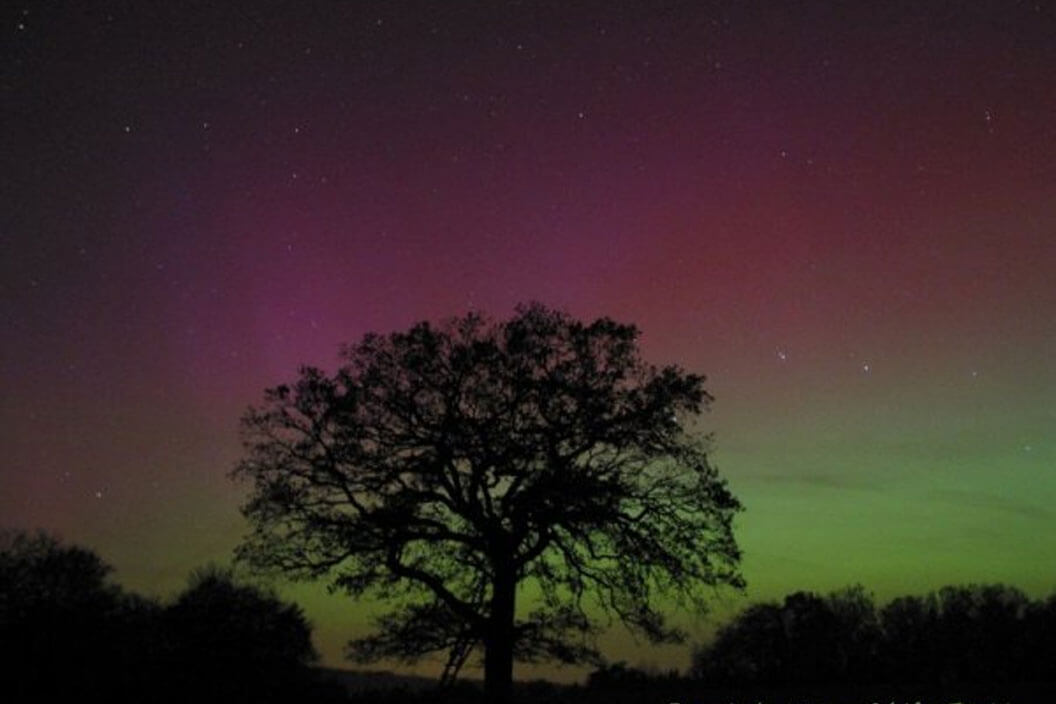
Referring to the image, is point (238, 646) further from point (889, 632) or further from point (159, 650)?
point (889, 632)

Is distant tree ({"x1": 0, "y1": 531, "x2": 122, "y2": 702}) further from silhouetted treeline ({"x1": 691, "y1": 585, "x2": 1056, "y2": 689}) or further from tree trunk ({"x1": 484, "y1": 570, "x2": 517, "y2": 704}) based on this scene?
silhouetted treeline ({"x1": 691, "y1": 585, "x2": 1056, "y2": 689})

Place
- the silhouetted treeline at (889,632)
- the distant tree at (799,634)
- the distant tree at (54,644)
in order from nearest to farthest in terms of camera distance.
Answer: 1. the distant tree at (54,644)
2. the silhouetted treeline at (889,632)
3. the distant tree at (799,634)

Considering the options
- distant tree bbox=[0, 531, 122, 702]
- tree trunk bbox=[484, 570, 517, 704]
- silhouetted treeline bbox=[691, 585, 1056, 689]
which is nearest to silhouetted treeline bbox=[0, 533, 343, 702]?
distant tree bbox=[0, 531, 122, 702]

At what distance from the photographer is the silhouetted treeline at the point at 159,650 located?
2248cm

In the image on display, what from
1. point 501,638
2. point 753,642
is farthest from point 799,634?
point 501,638

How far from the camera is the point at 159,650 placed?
2523 cm

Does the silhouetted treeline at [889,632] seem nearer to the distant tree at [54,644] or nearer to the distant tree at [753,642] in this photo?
the distant tree at [753,642]

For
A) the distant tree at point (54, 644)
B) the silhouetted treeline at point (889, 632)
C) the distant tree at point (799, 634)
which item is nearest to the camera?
the distant tree at point (54, 644)

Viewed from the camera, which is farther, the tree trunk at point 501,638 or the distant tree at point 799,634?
the distant tree at point 799,634

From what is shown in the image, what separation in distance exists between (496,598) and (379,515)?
3.89 metres

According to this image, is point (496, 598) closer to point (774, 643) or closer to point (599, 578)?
point (599, 578)

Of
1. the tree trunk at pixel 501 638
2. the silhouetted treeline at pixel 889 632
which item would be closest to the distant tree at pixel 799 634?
the silhouetted treeline at pixel 889 632

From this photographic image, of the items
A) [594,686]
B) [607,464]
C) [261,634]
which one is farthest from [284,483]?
[594,686]

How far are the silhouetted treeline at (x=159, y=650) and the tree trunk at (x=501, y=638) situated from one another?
4.38 m
